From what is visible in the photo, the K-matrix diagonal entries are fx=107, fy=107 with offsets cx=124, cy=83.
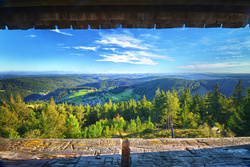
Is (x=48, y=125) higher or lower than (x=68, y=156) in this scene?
lower

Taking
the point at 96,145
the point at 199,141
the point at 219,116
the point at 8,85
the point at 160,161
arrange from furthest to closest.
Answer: the point at 8,85 < the point at 219,116 < the point at 199,141 < the point at 96,145 < the point at 160,161

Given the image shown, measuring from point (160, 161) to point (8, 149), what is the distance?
357 centimetres

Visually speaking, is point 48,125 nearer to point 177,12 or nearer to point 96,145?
point 96,145

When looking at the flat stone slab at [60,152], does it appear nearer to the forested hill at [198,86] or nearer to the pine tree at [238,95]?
the pine tree at [238,95]

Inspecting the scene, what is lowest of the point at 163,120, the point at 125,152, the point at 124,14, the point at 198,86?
the point at 163,120

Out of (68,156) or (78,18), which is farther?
(78,18)

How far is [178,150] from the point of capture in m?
2.59

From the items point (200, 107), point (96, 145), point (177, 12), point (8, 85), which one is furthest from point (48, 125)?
point (8, 85)

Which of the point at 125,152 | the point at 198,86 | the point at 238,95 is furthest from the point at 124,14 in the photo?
the point at 198,86

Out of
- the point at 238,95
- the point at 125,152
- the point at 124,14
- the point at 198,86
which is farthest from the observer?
the point at 198,86

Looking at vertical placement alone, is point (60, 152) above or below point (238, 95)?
above

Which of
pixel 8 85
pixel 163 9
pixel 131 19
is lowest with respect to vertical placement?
pixel 8 85

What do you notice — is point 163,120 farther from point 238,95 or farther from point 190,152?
point 190,152

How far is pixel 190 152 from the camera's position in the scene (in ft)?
8.27
